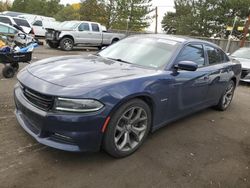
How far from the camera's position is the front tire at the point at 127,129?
3.02m

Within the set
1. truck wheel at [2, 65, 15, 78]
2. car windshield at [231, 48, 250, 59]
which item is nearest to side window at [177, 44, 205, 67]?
truck wheel at [2, 65, 15, 78]

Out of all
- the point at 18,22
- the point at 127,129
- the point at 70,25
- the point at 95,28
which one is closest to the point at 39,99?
the point at 127,129

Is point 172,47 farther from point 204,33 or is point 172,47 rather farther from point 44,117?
point 204,33

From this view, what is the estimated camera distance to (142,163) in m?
3.26

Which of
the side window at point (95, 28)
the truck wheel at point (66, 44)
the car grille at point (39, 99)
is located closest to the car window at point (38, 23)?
the side window at point (95, 28)

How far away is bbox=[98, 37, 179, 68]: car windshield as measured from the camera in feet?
12.9

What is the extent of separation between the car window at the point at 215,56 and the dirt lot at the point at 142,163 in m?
1.40

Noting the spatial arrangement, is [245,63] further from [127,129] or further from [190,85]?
[127,129]

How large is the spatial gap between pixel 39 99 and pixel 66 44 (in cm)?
1306

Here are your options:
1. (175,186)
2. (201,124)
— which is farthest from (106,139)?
(201,124)

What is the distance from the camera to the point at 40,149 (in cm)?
332

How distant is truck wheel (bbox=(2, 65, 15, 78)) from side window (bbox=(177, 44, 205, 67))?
4.91 m

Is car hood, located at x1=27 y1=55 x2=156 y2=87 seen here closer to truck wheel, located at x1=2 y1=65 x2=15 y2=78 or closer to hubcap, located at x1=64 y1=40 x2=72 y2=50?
truck wheel, located at x1=2 y1=65 x2=15 y2=78

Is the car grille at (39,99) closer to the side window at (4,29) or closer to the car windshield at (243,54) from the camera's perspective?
the side window at (4,29)
